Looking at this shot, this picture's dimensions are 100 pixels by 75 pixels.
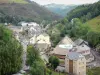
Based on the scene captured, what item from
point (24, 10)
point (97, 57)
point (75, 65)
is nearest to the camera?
point (75, 65)

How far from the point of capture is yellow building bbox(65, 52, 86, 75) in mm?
48750

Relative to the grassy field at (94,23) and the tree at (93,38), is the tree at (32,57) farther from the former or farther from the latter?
the grassy field at (94,23)

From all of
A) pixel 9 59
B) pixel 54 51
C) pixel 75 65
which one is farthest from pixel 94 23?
pixel 9 59

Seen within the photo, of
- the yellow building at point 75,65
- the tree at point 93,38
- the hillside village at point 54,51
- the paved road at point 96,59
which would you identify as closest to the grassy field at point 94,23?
the hillside village at point 54,51

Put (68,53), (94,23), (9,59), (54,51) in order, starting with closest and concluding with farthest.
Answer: (9,59) → (68,53) → (54,51) → (94,23)

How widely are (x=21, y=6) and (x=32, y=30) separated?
70013mm

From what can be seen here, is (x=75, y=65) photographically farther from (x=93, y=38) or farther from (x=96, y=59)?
(x=93, y=38)

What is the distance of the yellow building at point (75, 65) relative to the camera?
48.8 m

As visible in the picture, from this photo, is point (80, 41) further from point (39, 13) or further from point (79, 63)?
point (39, 13)

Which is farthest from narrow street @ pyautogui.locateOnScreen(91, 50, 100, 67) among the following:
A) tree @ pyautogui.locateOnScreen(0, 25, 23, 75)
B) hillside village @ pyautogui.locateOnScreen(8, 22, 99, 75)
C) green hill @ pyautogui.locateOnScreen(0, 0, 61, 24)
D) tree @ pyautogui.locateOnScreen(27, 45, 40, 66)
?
green hill @ pyautogui.locateOnScreen(0, 0, 61, 24)

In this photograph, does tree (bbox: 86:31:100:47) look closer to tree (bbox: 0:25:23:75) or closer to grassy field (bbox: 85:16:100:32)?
grassy field (bbox: 85:16:100:32)

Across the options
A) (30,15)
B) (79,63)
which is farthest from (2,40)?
(30,15)

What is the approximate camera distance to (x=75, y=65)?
48.8m

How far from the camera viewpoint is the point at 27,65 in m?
45.4
